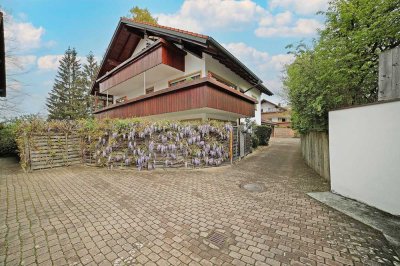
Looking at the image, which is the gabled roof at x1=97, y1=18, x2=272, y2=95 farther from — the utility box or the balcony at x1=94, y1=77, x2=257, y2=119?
the utility box

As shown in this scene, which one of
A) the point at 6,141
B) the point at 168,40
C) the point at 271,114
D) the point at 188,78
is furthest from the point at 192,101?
the point at 271,114

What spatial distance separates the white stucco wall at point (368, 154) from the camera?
130 inches

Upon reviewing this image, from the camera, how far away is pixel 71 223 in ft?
10.2

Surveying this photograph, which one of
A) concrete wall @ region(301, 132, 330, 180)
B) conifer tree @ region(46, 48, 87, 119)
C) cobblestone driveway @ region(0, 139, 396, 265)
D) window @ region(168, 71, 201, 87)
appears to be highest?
conifer tree @ region(46, 48, 87, 119)

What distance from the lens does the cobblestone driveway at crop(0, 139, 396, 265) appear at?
2.31m

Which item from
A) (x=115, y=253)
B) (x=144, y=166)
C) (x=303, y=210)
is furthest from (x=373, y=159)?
(x=144, y=166)

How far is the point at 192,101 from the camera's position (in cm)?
819

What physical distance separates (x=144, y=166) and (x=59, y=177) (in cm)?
291

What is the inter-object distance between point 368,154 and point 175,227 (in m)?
4.26

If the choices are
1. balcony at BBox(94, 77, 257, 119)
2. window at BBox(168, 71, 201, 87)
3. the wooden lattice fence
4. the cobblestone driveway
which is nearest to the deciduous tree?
the cobblestone driveway

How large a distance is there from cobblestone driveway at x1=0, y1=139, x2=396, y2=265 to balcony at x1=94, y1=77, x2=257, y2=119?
4.16 m

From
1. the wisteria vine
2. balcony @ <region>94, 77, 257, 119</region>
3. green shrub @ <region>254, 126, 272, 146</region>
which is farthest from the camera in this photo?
green shrub @ <region>254, 126, 272, 146</region>

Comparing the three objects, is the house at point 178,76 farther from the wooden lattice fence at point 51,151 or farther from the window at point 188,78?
the wooden lattice fence at point 51,151

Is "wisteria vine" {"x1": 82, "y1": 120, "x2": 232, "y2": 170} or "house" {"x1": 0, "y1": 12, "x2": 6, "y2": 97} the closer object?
"wisteria vine" {"x1": 82, "y1": 120, "x2": 232, "y2": 170}
